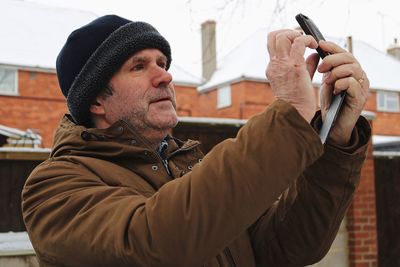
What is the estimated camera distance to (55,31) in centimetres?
2144

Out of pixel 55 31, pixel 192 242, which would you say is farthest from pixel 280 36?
pixel 55 31

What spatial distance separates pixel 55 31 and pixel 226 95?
301 inches

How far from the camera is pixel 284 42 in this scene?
139cm

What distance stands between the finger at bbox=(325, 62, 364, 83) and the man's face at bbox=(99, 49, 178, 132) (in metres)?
0.55

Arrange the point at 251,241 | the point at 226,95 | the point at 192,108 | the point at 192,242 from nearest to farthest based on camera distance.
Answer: the point at 192,242
the point at 251,241
the point at 192,108
the point at 226,95

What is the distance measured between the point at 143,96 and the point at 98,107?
0.70ft

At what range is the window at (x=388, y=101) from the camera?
1099 inches

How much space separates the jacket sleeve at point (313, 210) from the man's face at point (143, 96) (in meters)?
0.44

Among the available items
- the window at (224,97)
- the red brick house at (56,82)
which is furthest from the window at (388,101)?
the window at (224,97)

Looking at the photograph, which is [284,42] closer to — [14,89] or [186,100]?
[14,89]

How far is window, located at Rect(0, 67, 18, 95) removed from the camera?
19.2 m

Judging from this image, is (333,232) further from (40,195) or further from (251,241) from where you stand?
(40,195)

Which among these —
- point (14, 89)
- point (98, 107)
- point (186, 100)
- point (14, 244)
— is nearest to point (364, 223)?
point (14, 244)

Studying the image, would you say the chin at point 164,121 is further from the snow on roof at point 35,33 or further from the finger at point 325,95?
the snow on roof at point 35,33
